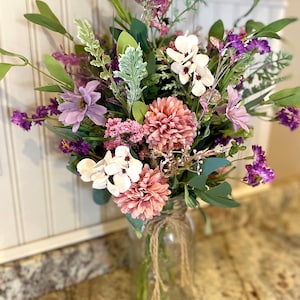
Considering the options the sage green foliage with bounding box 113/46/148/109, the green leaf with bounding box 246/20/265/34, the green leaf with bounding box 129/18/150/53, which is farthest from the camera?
the green leaf with bounding box 246/20/265/34

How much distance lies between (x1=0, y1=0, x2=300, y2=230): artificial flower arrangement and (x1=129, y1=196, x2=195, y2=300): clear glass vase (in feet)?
0.27

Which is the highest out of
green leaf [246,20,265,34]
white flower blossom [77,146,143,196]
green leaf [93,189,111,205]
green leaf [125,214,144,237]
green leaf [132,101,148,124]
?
green leaf [246,20,265,34]

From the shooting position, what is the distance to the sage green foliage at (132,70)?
2.34ft

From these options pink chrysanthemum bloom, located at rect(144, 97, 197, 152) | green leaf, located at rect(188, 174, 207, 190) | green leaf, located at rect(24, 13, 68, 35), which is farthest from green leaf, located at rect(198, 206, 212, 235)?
green leaf, located at rect(24, 13, 68, 35)

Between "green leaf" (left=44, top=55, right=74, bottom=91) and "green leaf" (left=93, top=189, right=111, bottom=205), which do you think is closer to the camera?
"green leaf" (left=44, top=55, right=74, bottom=91)

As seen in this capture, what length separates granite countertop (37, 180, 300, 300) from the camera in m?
1.10

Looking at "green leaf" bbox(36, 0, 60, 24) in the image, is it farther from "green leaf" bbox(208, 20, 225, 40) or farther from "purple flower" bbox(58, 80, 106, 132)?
"green leaf" bbox(208, 20, 225, 40)

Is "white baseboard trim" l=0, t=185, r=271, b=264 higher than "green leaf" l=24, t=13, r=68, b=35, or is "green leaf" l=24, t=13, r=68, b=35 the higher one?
"green leaf" l=24, t=13, r=68, b=35

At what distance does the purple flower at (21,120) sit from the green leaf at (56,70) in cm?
13

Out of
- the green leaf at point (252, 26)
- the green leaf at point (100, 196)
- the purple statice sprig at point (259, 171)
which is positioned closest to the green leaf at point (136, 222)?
the green leaf at point (100, 196)

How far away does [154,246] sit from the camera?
0.93 metres

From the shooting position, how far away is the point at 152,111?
749 mm

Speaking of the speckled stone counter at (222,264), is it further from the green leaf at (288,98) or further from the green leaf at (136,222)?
the green leaf at (288,98)

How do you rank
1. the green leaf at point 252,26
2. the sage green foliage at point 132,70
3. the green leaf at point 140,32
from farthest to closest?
1. the green leaf at point 252,26
2. the green leaf at point 140,32
3. the sage green foliage at point 132,70
